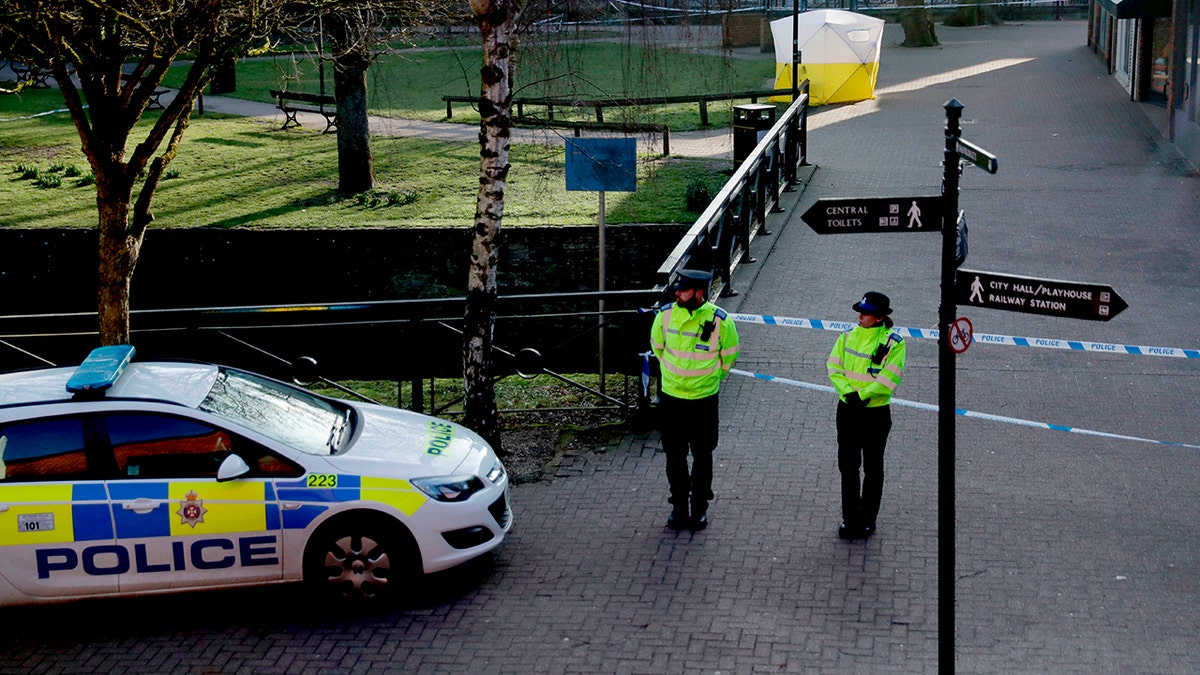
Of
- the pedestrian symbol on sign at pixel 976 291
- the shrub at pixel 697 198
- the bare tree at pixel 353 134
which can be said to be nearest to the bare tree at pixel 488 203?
the pedestrian symbol on sign at pixel 976 291

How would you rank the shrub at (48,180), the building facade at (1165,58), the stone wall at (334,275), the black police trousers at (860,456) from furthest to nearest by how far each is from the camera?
the shrub at (48,180) < the building facade at (1165,58) < the stone wall at (334,275) < the black police trousers at (860,456)

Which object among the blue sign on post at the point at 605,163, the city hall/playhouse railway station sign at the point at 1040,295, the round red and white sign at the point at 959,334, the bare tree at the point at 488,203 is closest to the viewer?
the city hall/playhouse railway station sign at the point at 1040,295

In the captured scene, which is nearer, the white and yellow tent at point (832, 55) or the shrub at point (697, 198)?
the shrub at point (697, 198)

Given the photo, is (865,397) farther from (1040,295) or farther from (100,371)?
(100,371)

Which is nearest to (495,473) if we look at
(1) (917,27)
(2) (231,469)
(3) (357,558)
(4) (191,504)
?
(3) (357,558)

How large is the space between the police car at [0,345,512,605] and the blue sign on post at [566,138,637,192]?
182 inches

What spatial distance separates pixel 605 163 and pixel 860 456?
4.41 metres

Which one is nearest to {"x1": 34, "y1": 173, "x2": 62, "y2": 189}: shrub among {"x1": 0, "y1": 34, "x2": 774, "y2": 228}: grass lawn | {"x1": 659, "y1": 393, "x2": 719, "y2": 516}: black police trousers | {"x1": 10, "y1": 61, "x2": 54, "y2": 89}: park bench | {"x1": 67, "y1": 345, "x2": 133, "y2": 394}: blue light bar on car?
{"x1": 0, "y1": 34, "x2": 774, "y2": 228}: grass lawn

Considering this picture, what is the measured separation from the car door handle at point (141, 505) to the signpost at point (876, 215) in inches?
161

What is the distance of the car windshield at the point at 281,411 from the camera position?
7863 millimetres

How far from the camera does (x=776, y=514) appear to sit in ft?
29.1

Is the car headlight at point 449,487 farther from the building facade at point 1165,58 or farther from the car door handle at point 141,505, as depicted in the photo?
the building facade at point 1165,58

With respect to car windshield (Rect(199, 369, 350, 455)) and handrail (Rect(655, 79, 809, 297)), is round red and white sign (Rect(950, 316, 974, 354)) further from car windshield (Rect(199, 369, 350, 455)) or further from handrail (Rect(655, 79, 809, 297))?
car windshield (Rect(199, 369, 350, 455))

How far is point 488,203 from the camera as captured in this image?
10008 mm
